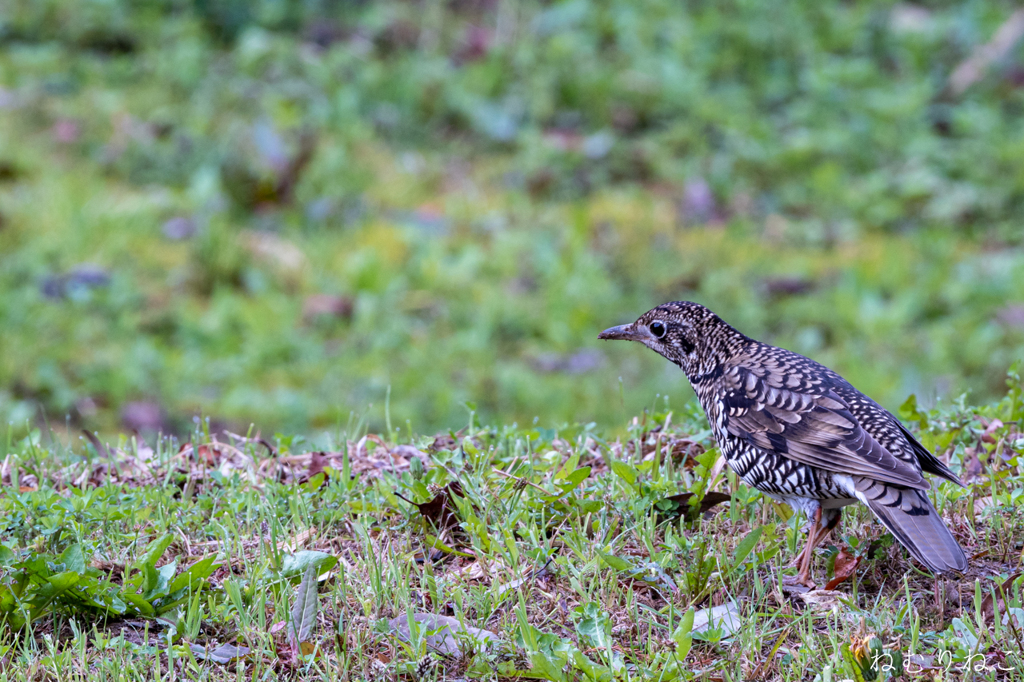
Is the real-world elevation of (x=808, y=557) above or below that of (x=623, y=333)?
below

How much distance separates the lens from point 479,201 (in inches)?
365

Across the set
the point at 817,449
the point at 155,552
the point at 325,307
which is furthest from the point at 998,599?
the point at 325,307

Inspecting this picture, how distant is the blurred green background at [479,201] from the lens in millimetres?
7270

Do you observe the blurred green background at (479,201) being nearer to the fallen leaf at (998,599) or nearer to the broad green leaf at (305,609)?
the broad green leaf at (305,609)

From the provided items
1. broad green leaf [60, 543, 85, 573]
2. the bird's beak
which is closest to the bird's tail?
the bird's beak

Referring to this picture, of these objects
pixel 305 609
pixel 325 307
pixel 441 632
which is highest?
pixel 325 307

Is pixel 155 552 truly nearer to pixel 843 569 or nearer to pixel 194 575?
pixel 194 575

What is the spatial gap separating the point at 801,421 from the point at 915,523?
0.54 meters

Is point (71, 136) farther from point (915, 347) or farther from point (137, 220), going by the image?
point (915, 347)

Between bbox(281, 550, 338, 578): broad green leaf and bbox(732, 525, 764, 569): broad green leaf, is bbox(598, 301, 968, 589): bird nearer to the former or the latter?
bbox(732, 525, 764, 569): broad green leaf

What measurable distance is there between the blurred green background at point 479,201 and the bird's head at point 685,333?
1271 mm

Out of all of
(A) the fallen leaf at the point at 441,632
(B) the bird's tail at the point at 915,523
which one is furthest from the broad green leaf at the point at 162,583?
(B) the bird's tail at the point at 915,523

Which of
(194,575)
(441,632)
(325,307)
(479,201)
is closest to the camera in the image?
(441,632)

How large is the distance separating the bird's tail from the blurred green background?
7.28ft
